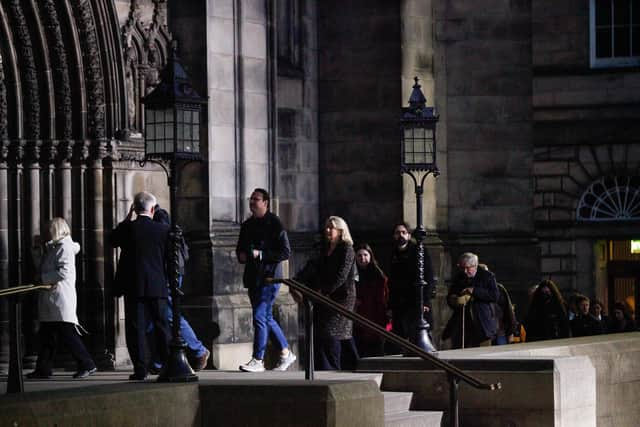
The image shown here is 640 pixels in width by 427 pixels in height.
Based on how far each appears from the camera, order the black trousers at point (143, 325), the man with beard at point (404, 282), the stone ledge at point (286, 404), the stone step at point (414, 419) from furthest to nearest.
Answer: the man with beard at point (404, 282), the black trousers at point (143, 325), the stone step at point (414, 419), the stone ledge at point (286, 404)

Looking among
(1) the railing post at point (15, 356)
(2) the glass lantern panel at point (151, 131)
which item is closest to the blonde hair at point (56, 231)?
(2) the glass lantern panel at point (151, 131)

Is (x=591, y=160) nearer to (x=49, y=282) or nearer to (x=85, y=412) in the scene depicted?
(x=49, y=282)

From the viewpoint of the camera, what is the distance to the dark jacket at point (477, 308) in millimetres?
20578

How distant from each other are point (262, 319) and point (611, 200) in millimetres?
20310

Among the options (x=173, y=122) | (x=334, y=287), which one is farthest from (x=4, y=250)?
(x=173, y=122)

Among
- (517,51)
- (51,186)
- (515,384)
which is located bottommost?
(515,384)

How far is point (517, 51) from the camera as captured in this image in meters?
27.9

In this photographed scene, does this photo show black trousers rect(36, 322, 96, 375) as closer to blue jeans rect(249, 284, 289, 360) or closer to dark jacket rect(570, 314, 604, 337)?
blue jeans rect(249, 284, 289, 360)

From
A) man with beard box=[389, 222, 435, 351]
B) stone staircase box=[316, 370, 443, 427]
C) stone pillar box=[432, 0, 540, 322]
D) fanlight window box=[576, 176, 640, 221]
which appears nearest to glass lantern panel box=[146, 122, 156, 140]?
stone staircase box=[316, 370, 443, 427]

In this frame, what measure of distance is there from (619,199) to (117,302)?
18560 millimetres

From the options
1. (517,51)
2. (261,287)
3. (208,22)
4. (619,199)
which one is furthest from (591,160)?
(261,287)

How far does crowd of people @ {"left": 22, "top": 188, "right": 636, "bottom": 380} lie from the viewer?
17.7 metres

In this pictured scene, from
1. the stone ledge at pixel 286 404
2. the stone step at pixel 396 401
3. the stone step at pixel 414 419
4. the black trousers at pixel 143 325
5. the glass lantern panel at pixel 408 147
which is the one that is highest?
the glass lantern panel at pixel 408 147

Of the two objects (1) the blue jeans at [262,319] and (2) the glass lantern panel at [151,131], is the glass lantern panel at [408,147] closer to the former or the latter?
(1) the blue jeans at [262,319]
